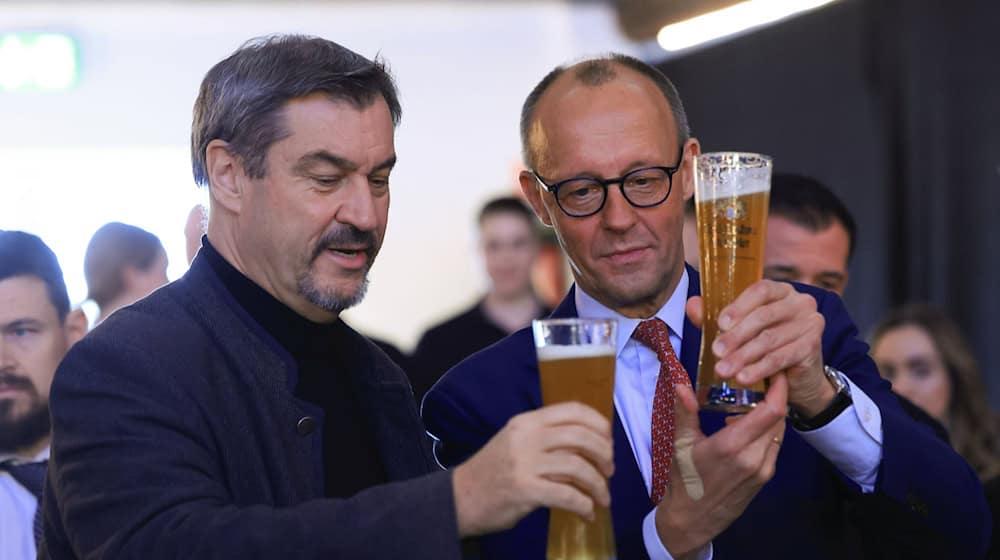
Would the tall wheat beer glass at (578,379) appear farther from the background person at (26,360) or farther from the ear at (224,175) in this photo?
the background person at (26,360)

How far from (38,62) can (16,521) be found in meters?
6.44

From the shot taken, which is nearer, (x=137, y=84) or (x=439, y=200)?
(x=137, y=84)

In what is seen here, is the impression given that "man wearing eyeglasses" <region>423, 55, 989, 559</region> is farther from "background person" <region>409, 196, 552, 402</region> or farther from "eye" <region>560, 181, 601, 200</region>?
"background person" <region>409, 196, 552, 402</region>

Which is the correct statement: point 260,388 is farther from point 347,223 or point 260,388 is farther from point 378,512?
point 378,512

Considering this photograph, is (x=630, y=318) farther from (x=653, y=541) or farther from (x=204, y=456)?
(x=204, y=456)

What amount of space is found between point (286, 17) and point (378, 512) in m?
7.38

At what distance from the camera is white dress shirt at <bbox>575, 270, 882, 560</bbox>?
186 cm

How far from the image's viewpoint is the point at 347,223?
1951mm

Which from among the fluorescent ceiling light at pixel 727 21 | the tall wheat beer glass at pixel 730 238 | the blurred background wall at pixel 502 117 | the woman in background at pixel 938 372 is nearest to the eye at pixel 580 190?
the tall wheat beer glass at pixel 730 238

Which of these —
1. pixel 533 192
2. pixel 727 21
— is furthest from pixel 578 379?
pixel 727 21

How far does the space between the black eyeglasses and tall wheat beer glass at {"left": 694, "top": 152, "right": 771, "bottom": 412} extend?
45cm

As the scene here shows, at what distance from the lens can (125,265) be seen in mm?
3326

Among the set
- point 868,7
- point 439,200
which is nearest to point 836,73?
point 868,7

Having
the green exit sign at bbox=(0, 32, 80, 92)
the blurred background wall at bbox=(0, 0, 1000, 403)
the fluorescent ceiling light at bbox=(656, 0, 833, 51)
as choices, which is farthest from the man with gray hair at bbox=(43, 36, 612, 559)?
the green exit sign at bbox=(0, 32, 80, 92)
